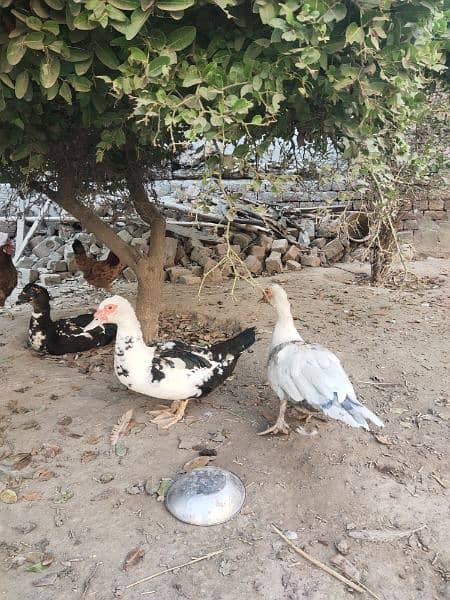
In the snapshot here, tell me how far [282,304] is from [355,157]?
106 cm

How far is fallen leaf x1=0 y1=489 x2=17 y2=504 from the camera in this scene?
2330 mm

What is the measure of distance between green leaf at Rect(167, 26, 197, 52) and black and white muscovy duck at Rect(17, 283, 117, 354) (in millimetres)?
2776

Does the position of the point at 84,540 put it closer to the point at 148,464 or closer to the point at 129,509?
the point at 129,509

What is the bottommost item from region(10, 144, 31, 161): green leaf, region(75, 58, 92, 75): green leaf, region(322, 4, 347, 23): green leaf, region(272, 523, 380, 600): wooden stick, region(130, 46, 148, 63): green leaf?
region(272, 523, 380, 600): wooden stick

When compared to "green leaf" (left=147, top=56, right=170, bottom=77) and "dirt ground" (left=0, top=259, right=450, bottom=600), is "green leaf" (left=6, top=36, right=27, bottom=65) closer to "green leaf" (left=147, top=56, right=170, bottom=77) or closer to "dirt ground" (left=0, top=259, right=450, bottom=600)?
"green leaf" (left=147, top=56, right=170, bottom=77)

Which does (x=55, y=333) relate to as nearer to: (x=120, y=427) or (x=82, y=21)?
(x=120, y=427)

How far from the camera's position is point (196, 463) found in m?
2.55

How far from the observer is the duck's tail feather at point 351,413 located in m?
2.24

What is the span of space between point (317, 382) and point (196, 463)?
2.54 ft

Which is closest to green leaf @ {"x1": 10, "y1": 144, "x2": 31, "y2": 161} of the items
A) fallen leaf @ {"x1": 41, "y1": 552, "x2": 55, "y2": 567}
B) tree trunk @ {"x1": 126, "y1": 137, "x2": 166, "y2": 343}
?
tree trunk @ {"x1": 126, "y1": 137, "x2": 166, "y2": 343}

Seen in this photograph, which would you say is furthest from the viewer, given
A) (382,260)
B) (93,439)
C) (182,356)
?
(382,260)

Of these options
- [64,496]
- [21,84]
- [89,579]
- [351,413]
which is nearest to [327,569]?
[351,413]

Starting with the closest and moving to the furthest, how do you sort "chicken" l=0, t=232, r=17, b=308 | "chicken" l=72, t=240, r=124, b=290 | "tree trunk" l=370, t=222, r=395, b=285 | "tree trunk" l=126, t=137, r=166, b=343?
"tree trunk" l=126, t=137, r=166, b=343
"chicken" l=0, t=232, r=17, b=308
"chicken" l=72, t=240, r=124, b=290
"tree trunk" l=370, t=222, r=395, b=285

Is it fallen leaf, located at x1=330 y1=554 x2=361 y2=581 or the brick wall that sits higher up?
the brick wall
